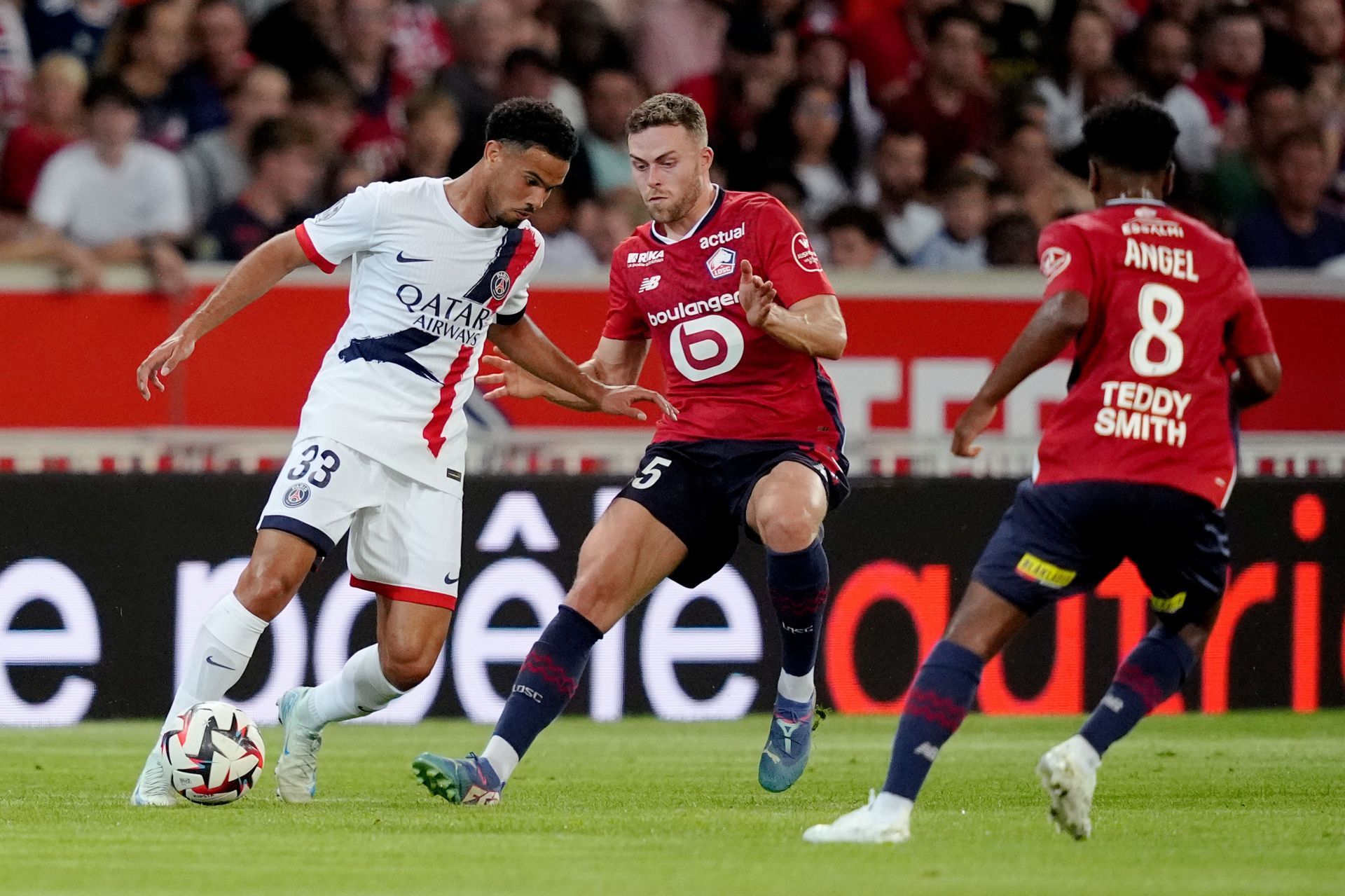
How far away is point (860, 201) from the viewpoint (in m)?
12.4

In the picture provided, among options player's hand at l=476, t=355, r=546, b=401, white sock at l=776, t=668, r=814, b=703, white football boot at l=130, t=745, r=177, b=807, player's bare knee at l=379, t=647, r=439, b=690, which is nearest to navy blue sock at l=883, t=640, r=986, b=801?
white sock at l=776, t=668, r=814, b=703

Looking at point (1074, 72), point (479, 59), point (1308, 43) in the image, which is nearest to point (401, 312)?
point (479, 59)

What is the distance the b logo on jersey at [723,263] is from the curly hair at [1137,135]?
5.06 ft

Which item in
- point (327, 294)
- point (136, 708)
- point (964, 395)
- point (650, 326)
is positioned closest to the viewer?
point (650, 326)

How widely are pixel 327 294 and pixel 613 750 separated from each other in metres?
3.03

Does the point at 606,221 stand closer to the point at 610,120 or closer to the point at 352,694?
the point at 610,120

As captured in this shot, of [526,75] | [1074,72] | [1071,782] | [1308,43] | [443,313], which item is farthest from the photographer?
[1308,43]

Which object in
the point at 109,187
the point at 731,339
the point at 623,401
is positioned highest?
the point at 109,187

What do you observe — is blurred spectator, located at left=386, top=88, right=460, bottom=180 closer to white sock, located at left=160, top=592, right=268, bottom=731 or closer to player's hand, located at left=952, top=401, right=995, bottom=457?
white sock, located at left=160, top=592, right=268, bottom=731

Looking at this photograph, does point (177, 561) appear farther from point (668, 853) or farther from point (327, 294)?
point (668, 853)

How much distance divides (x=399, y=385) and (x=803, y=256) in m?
1.35

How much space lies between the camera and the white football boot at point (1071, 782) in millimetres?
5496

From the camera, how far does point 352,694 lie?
6.87 m

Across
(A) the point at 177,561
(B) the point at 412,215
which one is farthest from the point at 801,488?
(A) the point at 177,561
